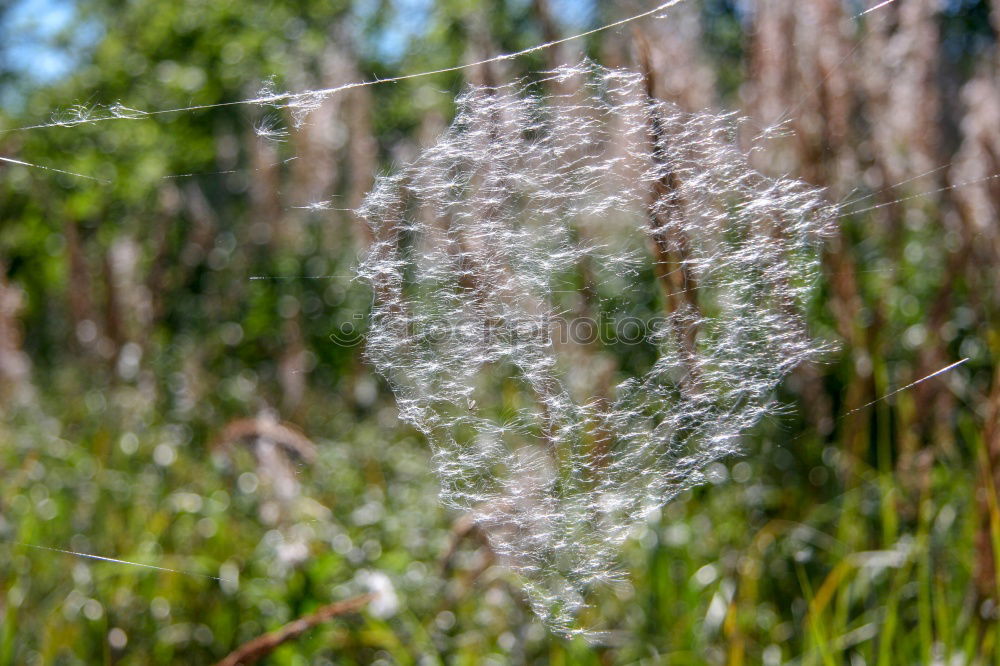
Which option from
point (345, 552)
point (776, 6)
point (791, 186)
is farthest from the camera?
point (776, 6)

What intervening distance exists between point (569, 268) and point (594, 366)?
0.42 meters

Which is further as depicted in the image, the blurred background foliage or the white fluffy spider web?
the blurred background foliage

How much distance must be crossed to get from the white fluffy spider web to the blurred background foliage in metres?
0.18

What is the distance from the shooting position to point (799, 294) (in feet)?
5.39

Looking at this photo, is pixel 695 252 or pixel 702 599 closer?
pixel 695 252

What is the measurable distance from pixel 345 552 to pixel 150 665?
527 mm

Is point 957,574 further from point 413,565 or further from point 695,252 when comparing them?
point 413,565

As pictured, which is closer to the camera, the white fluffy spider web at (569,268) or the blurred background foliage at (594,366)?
the white fluffy spider web at (569,268)

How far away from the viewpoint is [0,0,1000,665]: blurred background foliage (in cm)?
191

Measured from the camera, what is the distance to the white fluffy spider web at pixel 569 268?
1.51 metres

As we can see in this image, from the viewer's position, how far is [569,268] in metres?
1.71

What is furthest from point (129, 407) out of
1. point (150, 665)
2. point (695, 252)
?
point (695, 252)

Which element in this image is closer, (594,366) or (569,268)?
(569,268)

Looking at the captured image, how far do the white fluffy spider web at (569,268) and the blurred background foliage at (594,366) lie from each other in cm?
18
